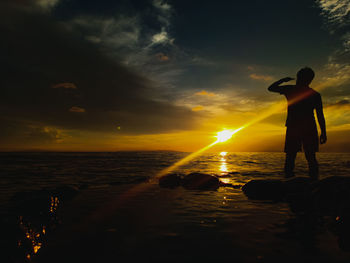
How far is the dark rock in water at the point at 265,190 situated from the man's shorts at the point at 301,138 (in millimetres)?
1403

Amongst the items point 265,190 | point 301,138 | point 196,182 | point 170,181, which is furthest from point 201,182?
point 301,138

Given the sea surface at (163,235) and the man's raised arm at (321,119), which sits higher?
the man's raised arm at (321,119)

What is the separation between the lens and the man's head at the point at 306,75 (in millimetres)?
6504

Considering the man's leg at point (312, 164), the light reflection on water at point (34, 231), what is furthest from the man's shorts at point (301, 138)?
the light reflection on water at point (34, 231)

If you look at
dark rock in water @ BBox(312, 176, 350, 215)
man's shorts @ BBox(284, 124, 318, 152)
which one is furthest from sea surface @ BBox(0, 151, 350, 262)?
man's shorts @ BBox(284, 124, 318, 152)

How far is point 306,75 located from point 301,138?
1995mm

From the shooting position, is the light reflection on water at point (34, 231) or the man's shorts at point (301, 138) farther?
the man's shorts at point (301, 138)

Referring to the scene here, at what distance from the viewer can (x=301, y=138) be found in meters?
6.63

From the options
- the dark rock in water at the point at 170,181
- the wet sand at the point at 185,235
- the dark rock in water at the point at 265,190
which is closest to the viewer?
the wet sand at the point at 185,235

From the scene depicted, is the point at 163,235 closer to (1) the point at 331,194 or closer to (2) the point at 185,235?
(2) the point at 185,235

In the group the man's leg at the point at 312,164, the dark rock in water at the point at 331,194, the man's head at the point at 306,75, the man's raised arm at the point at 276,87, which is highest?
the man's head at the point at 306,75

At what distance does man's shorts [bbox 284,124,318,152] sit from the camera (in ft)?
21.3

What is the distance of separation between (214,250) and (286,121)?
588cm

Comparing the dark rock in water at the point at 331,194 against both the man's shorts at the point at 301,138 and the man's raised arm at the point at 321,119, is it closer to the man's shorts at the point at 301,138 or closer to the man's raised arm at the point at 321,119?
the man's shorts at the point at 301,138
